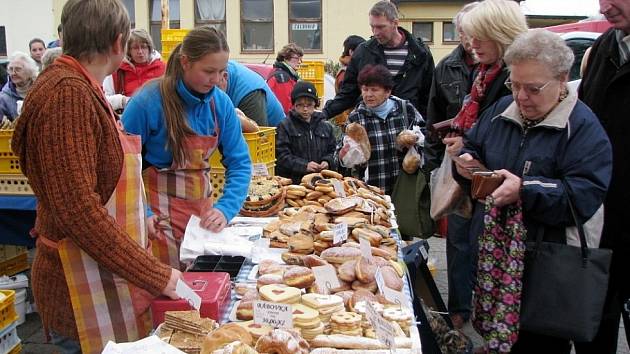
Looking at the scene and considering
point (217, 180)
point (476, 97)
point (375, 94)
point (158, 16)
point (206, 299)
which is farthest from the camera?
point (158, 16)

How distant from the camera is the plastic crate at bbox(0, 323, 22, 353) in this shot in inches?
117

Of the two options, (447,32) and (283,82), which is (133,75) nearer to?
(283,82)

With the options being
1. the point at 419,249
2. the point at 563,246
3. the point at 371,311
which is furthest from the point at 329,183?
Result: the point at 371,311

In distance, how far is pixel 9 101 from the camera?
5609mm

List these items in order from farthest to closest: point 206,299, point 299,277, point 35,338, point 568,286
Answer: point 35,338 < point 568,286 < point 299,277 < point 206,299

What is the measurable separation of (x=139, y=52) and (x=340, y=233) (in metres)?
3.06

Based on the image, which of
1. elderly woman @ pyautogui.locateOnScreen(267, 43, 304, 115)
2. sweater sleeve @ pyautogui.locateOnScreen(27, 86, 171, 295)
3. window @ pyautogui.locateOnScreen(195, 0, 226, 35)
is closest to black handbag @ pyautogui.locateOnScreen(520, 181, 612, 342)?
sweater sleeve @ pyautogui.locateOnScreen(27, 86, 171, 295)

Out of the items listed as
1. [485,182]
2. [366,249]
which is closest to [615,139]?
[485,182]

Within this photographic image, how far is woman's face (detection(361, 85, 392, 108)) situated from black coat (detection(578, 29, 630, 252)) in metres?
1.68

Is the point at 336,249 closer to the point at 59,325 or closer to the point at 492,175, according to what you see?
the point at 492,175

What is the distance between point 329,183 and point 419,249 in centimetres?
73

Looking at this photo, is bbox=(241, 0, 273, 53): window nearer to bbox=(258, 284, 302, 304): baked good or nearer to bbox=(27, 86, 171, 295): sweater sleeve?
bbox=(258, 284, 302, 304): baked good

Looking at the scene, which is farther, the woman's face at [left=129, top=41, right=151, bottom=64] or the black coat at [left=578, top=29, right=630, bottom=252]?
the woman's face at [left=129, top=41, right=151, bottom=64]

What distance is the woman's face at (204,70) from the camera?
2355 millimetres
